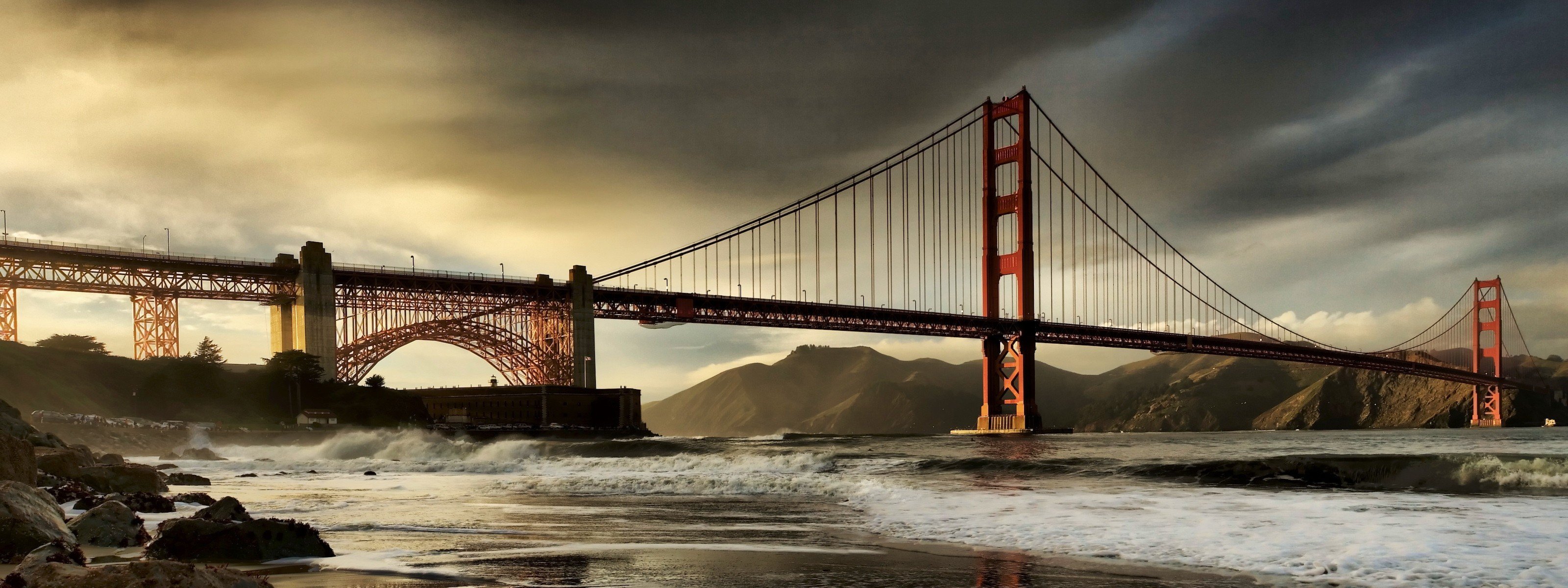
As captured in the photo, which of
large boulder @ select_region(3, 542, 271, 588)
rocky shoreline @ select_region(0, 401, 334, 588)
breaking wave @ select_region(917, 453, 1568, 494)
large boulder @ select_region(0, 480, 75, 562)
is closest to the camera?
large boulder @ select_region(3, 542, 271, 588)

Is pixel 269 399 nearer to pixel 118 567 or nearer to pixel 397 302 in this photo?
pixel 397 302

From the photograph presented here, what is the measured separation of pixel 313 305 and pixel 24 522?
8091cm

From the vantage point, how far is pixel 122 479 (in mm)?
17281

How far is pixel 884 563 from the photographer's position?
34.8 feet

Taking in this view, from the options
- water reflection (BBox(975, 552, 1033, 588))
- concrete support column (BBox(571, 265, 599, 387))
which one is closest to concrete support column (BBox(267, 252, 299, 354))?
concrete support column (BBox(571, 265, 599, 387))

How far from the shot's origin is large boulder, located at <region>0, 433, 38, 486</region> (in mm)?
12664

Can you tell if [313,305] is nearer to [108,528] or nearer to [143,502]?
[143,502]

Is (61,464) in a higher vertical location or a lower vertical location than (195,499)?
higher

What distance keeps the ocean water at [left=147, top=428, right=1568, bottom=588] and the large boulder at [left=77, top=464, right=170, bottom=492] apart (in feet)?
5.81

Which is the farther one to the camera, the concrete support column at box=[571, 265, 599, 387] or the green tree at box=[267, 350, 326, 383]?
the concrete support column at box=[571, 265, 599, 387]

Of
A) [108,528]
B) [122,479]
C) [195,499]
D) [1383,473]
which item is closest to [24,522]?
[108,528]

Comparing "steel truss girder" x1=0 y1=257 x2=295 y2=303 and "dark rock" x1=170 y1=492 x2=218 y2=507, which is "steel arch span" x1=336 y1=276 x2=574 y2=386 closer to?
"steel truss girder" x1=0 y1=257 x2=295 y2=303

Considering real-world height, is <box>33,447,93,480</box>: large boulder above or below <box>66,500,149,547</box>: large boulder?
below

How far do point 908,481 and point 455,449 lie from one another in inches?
1274
